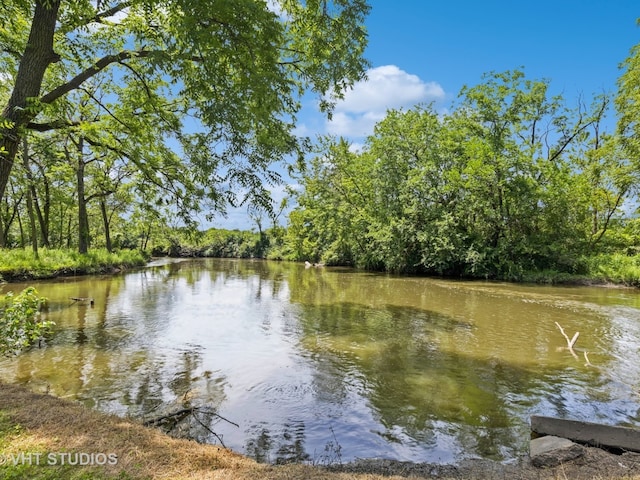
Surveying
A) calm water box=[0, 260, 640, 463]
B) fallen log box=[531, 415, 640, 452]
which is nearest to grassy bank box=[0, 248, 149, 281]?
calm water box=[0, 260, 640, 463]

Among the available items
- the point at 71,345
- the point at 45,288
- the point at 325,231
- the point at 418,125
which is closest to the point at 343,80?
the point at 71,345

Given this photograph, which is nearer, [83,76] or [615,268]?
[83,76]

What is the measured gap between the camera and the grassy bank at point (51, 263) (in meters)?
19.5

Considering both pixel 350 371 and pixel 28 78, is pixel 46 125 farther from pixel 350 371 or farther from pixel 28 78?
pixel 350 371

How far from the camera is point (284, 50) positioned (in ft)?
22.3

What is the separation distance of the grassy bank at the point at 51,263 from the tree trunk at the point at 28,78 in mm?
17673

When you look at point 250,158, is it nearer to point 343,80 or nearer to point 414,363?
point 343,80

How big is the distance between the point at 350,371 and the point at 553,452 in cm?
413

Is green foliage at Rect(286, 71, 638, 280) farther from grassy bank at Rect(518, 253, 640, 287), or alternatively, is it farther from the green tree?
the green tree

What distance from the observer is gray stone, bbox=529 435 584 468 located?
14.4 feet

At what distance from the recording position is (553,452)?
4469 millimetres

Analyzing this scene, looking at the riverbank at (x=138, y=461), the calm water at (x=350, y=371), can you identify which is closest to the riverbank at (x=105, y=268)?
the calm water at (x=350, y=371)

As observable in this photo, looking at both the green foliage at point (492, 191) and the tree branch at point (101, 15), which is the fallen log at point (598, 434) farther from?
the green foliage at point (492, 191)

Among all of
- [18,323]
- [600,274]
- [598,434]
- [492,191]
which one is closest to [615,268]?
[600,274]
